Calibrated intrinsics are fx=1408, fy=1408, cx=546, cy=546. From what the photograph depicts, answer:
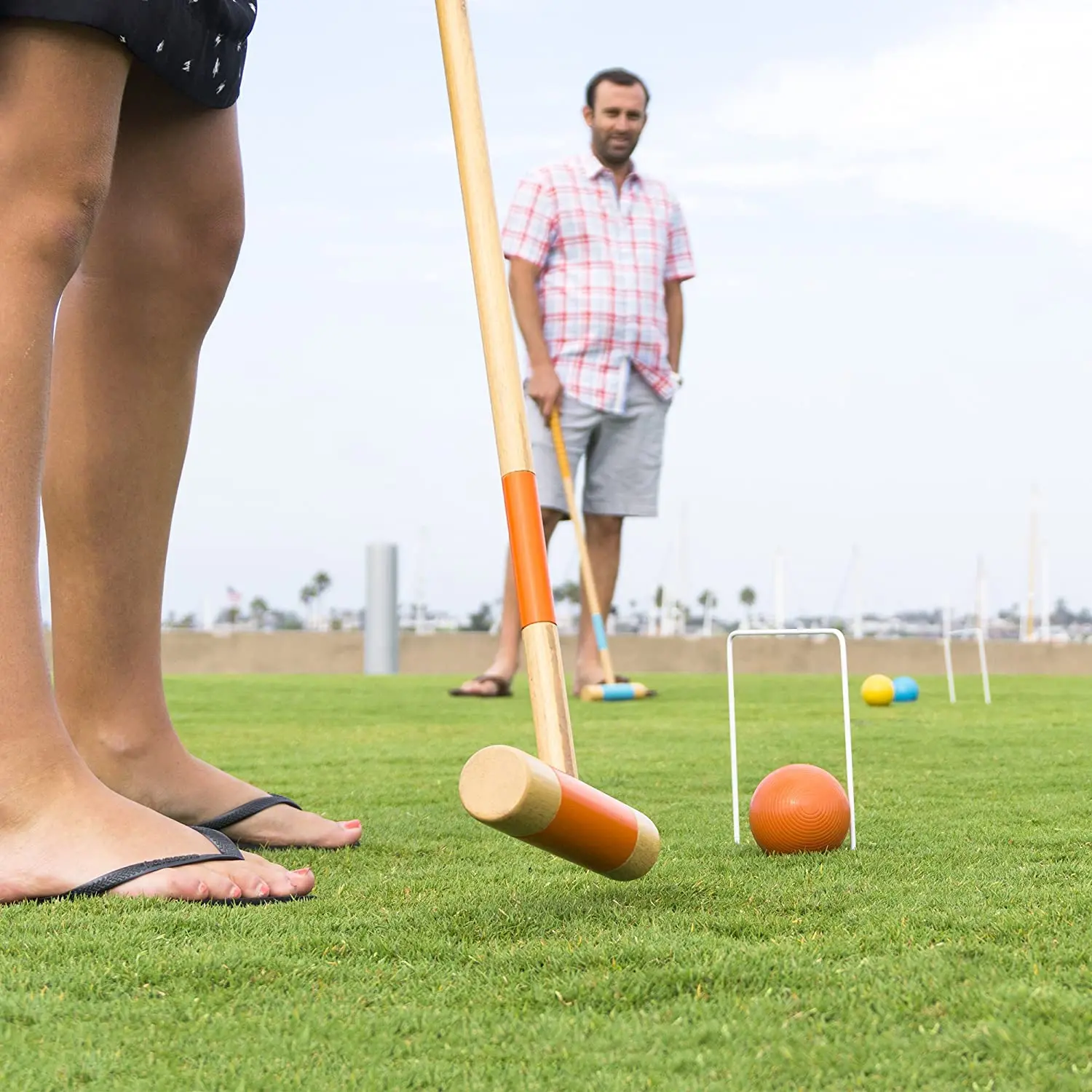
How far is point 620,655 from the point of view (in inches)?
420

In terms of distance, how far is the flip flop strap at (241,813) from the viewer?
1.87 metres

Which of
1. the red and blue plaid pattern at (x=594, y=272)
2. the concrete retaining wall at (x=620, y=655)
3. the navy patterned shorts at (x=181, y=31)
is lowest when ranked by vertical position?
the concrete retaining wall at (x=620, y=655)

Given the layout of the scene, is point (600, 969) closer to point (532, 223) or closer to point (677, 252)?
point (532, 223)

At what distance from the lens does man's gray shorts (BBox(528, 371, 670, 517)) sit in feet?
18.4

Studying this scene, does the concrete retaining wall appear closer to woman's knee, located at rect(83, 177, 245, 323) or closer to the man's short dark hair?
the man's short dark hair

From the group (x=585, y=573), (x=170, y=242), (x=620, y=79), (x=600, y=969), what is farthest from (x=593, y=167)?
(x=600, y=969)

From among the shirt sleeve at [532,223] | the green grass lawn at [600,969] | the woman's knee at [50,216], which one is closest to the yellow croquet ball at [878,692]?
the shirt sleeve at [532,223]

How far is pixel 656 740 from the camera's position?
335 centimetres

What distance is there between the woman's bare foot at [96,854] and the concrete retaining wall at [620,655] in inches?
328

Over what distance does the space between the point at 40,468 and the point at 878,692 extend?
3872mm

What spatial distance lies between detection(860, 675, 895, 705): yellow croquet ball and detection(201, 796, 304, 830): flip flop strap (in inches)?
134

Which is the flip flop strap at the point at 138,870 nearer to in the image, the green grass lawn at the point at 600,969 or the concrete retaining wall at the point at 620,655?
the green grass lawn at the point at 600,969

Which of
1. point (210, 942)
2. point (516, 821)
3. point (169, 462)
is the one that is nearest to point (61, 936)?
point (210, 942)

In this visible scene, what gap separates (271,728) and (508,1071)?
3079 millimetres
